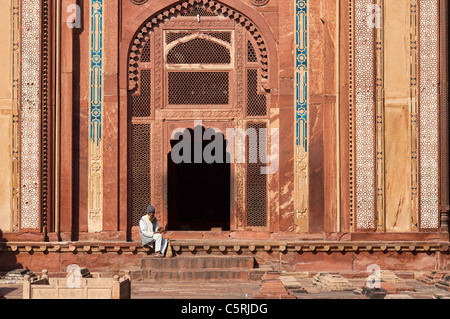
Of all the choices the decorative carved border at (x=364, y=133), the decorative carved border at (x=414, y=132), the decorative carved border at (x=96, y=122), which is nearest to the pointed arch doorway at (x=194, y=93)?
the decorative carved border at (x=96, y=122)

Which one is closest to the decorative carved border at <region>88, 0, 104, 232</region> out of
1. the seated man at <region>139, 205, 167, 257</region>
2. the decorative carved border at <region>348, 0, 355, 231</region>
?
the seated man at <region>139, 205, 167, 257</region>

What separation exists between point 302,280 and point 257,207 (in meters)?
1.44

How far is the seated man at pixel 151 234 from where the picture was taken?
42.0ft

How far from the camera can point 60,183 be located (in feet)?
43.4

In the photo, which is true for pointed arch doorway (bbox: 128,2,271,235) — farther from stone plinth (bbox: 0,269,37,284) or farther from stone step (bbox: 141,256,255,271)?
stone plinth (bbox: 0,269,37,284)

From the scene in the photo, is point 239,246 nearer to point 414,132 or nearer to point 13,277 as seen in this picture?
point 414,132

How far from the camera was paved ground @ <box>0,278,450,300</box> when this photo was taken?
36.3 feet

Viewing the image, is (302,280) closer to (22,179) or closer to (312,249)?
(312,249)

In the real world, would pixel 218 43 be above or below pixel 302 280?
above

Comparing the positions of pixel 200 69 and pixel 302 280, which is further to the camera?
pixel 200 69

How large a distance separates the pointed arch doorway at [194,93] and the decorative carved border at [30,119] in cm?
140

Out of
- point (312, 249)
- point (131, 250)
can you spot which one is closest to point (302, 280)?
point (312, 249)

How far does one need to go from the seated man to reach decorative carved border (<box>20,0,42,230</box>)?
1.57 metres

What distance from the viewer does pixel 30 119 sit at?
13.1 meters
